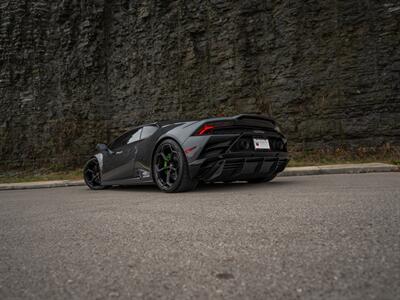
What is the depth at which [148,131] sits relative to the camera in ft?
18.4

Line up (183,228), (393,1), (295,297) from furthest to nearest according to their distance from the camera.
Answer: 1. (393,1)
2. (183,228)
3. (295,297)

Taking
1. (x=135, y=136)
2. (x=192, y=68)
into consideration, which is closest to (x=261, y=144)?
(x=135, y=136)

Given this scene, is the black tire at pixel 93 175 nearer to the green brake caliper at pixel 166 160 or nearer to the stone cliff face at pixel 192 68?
the green brake caliper at pixel 166 160

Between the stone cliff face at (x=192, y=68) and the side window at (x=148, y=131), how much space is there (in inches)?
290

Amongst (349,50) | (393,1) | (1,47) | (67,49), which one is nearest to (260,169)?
(349,50)

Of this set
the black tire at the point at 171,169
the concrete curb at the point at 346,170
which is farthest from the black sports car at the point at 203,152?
the concrete curb at the point at 346,170

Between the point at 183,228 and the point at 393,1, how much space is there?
1228 cm

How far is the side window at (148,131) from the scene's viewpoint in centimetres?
548

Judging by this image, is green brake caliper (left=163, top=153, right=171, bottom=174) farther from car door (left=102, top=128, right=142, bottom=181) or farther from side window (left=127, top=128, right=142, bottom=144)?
side window (left=127, top=128, right=142, bottom=144)

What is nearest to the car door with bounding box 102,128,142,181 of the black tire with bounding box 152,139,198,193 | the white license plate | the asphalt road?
the black tire with bounding box 152,139,198,193

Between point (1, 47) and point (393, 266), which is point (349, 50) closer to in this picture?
point (393, 266)

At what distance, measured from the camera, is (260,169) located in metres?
5.09

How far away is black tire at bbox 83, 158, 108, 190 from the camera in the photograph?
6895mm

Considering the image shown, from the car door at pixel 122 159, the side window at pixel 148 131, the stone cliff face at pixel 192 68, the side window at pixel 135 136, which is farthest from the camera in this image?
the stone cliff face at pixel 192 68
